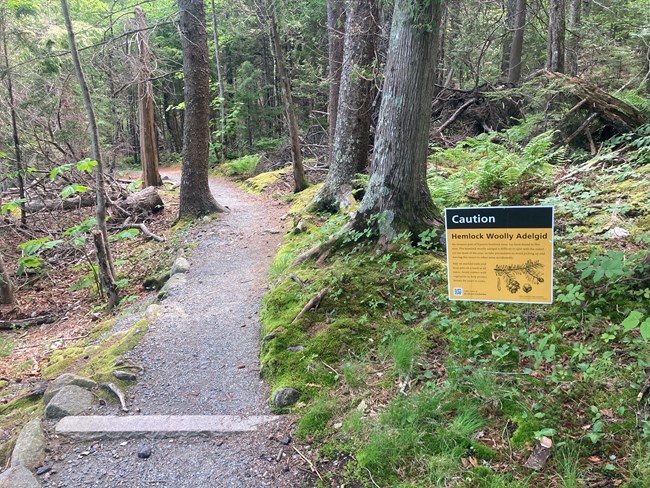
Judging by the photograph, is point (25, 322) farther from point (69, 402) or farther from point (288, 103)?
point (288, 103)

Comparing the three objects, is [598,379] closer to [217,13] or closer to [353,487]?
[353,487]

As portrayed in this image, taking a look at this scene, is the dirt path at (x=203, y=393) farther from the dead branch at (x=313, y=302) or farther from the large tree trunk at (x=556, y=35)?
the large tree trunk at (x=556, y=35)

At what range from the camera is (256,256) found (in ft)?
27.0

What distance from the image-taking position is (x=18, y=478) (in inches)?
119

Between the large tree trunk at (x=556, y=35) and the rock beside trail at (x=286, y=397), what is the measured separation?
997cm

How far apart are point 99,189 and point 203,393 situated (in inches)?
180

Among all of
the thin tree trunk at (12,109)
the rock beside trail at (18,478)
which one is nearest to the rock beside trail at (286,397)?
the rock beside trail at (18,478)

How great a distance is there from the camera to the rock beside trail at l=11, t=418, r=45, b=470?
10.8 feet

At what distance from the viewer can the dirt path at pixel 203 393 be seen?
3139 mm

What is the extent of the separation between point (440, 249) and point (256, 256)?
4.09 m

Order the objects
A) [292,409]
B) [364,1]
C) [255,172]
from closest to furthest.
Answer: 1. [292,409]
2. [364,1]
3. [255,172]

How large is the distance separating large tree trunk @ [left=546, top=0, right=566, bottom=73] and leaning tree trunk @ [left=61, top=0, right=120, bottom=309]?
32.5 ft

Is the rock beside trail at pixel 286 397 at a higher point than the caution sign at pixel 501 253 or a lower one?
lower

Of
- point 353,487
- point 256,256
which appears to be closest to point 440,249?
point 353,487
